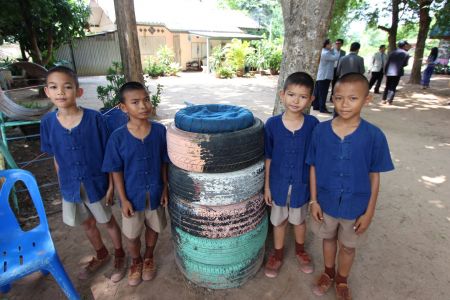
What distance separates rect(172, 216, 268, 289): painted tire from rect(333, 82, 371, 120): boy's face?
3.48ft

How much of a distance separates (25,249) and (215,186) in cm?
139

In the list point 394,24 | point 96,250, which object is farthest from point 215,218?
point 394,24

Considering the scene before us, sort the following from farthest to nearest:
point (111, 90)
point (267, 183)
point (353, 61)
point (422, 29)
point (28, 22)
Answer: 1. point (422, 29)
2. point (28, 22)
3. point (353, 61)
4. point (111, 90)
5. point (267, 183)

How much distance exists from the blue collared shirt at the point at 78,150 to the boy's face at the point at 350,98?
1749mm

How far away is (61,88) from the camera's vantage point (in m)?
1.99

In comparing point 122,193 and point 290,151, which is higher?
point 290,151

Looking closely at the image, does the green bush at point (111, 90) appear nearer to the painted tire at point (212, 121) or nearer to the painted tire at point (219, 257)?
the painted tire at point (212, 121)

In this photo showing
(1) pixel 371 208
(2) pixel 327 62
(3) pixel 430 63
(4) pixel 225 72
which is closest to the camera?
(1) pixel 371 208

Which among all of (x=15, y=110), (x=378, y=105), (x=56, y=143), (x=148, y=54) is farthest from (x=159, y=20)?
(x=56, y=143)

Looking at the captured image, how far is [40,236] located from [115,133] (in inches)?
36.3

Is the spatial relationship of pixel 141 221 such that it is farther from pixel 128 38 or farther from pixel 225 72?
pixel 225 72

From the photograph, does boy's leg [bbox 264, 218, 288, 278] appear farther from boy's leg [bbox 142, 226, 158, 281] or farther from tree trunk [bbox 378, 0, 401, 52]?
tree trunk [bbox 378, 0, 401, 52]

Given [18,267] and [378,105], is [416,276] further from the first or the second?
[378,105]

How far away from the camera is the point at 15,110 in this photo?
11.8ft
